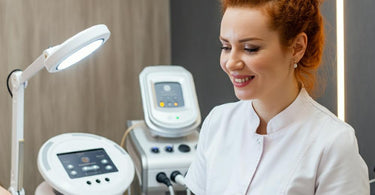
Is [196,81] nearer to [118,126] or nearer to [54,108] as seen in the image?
[118,126]

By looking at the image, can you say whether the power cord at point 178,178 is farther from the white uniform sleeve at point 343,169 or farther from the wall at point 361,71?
the white uniform sleeve at point 343,169

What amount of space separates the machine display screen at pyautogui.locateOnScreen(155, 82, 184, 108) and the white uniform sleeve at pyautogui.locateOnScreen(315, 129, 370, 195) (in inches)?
49.4

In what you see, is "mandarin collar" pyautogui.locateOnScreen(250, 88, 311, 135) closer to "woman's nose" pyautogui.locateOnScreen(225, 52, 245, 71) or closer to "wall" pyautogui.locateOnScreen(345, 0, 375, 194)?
"woman's nose" pyautogui.locateOnScreen(225, 52, 245, 71)

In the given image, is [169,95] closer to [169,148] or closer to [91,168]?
[169,148]

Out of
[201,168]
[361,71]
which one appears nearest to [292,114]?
[201,168]

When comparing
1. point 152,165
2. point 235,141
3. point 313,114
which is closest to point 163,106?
point 152,165

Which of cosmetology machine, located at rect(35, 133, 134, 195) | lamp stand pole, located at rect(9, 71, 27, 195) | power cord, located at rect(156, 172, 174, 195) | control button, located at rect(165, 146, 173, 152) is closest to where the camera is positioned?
lamp stand pole, located at rect(9, 71, 27, 195)

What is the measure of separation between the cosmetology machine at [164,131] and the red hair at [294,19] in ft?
3.55

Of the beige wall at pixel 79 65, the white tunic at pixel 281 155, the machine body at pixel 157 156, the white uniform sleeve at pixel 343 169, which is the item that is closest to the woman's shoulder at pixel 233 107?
the white tunic at pixel 281 155

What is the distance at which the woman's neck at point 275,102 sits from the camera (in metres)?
1.33

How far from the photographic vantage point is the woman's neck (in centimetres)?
133

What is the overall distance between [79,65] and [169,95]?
701 mm

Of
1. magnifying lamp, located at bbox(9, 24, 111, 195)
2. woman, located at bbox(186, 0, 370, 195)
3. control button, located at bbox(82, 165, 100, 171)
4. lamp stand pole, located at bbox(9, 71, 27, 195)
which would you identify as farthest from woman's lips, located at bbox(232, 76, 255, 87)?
control button, located at bbox(82, 165, 100, 171)

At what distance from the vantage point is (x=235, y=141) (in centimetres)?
145
